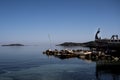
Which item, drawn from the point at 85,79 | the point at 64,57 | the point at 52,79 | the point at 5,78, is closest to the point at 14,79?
the point at 5,78

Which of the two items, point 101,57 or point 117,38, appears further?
point 117,38

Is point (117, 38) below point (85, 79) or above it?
above

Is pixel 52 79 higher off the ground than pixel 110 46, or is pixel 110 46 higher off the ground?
pixel 110 46

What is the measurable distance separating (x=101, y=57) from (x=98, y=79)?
33012 millimetres

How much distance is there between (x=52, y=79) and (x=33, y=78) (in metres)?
3.79

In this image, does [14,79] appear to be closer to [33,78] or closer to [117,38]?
[33,78]

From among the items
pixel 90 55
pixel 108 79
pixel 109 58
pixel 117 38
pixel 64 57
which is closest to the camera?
pixel 108 79

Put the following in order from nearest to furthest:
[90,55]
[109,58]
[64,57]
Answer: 1. [109,58]
2. [90,55]
3. [64,57]

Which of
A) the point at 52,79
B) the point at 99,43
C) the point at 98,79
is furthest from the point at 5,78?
the point at 99,43

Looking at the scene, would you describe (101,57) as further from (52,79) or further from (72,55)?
(52,79)

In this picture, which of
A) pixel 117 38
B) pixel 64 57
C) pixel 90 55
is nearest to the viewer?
pixel 90 55

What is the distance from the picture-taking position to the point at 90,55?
75.5 m

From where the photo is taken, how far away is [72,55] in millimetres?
83375

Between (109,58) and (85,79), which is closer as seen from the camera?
(85,79)
